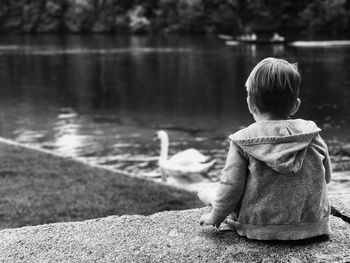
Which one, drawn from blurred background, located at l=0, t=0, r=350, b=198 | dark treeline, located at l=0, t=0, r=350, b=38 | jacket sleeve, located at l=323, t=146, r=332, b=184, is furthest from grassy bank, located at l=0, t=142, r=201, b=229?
dark treeline, located at l=0, t=0, r=350, b=38

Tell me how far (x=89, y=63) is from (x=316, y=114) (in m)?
21.4

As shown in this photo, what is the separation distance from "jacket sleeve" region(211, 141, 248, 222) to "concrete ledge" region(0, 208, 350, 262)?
0.28m

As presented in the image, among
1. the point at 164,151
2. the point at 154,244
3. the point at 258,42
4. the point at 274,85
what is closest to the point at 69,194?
the point at 164,151

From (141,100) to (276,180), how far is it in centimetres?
1830

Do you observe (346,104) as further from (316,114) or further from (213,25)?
(213,25)

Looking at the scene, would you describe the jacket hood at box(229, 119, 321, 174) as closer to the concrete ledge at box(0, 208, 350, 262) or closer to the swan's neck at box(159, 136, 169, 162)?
the concrete ledge at box(0, 208, 350, 262)

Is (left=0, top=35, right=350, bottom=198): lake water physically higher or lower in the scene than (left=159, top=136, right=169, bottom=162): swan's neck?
lower

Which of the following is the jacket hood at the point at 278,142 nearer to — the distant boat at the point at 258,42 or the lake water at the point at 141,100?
the lake water at the point at 141,100

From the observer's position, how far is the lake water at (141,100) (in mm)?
13336

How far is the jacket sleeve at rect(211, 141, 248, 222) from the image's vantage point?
315 cm

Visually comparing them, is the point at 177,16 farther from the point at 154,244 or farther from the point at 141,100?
the point at 154,244

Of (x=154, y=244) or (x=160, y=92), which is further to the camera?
(x=160, y=92)

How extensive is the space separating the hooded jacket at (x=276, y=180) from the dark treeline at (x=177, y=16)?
52.9m

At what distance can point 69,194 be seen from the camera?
24.8 ft
